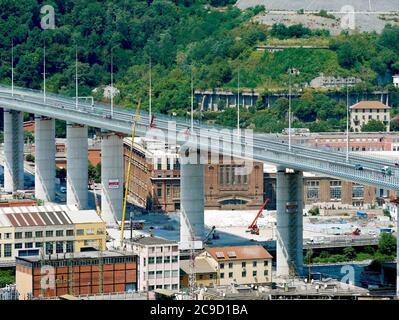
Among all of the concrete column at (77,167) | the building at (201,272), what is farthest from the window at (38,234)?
the concrete column at (77,167)

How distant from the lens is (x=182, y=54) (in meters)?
79.7

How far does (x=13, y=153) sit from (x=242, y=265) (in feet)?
76.8

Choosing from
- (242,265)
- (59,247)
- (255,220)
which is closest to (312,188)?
(255,220)

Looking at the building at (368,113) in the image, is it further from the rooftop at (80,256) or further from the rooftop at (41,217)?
the rooftop at (80,256)

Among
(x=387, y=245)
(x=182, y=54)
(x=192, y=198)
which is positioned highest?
(x=182, y=54)

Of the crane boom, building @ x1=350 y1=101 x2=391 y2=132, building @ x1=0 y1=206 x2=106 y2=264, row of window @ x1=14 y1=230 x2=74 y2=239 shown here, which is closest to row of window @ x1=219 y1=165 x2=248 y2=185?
the crane boom

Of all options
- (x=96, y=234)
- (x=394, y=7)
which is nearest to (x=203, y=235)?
(x=96, y=234)

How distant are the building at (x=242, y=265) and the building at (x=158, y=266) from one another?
1.43 meters

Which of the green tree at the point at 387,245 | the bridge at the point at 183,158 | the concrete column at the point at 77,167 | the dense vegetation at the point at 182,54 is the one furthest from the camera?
the dense vegetation at the point at 182,54

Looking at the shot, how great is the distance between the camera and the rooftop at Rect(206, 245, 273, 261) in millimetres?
30125

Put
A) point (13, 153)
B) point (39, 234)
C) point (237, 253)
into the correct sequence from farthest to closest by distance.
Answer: point (13, 153), point (39, 234), point (237, 253)

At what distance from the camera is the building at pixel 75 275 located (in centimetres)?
2630

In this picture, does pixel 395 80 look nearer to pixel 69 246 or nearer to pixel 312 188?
pixel 312 188
